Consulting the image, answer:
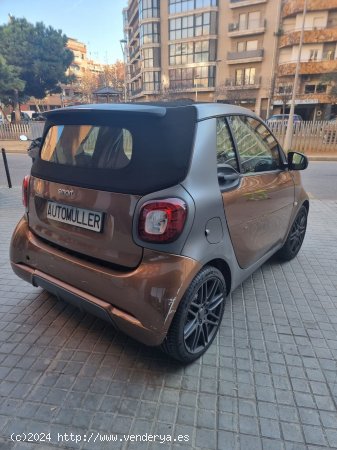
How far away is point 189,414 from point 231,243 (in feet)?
3.90

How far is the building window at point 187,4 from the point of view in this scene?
142 feet

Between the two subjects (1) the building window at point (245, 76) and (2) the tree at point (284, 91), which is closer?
(2) the tree at point (284, 91)

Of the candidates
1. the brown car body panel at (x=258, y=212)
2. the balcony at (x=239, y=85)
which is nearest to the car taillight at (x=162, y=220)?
the brown car body panel at (x=258, y=212)

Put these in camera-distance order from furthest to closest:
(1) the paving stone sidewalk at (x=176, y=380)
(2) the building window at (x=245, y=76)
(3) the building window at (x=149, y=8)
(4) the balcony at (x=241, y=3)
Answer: (3) the building window at (x=149, y=8) → (2) the building window at (x=245, y=76) → (4) the balcony at (x=241, y=3) → (1) the paving stone sidewalk at (x=176, y=380)

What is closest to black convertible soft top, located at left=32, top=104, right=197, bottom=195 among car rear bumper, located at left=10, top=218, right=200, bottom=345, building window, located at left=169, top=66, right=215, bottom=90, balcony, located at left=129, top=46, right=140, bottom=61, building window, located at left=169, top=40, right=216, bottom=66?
car rear bumper, located at left=10, top=218, right=200, bottom=345

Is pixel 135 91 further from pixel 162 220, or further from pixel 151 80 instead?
pixel 162 220

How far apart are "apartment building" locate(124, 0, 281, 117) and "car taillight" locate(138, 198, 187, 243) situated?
4261 centimetres

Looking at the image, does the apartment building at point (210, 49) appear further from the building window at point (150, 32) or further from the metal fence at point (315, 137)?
the metal fence at point (315, 137)

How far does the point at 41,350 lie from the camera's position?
242 centimetres

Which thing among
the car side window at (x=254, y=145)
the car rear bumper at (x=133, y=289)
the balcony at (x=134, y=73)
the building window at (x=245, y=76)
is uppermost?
the balcony at (x=134, y=73)

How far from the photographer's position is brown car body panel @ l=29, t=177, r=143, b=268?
1945 millimetres

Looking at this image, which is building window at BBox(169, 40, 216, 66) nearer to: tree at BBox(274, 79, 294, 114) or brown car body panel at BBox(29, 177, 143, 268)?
tree at BBox(274, 79, 294, 114)

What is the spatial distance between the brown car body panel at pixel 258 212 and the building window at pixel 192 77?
1873 inches

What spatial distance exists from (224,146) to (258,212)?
731 millimetres
